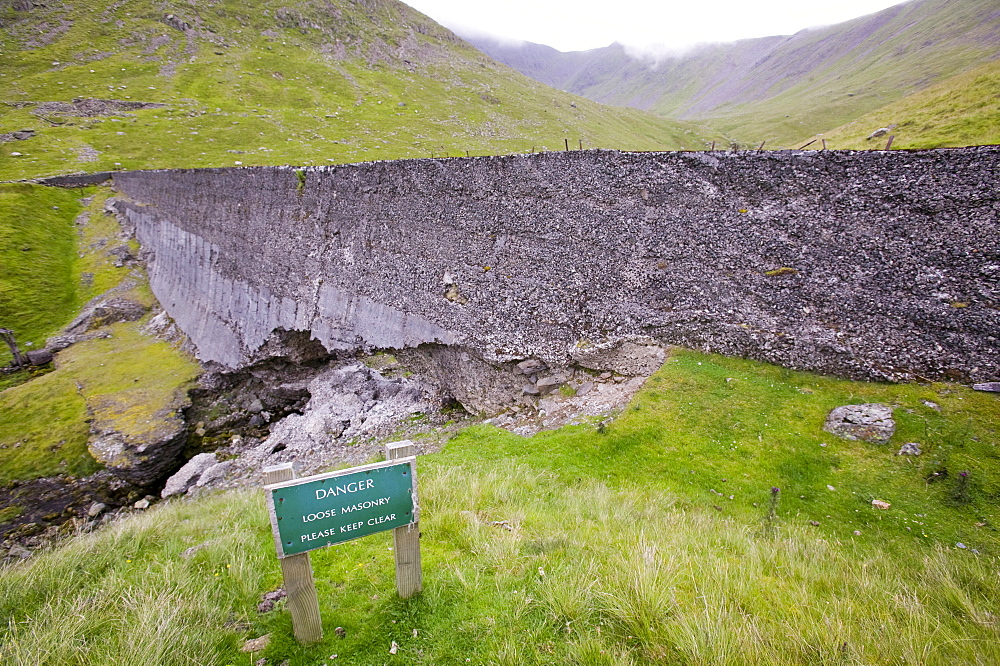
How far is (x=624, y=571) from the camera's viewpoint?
16.4ft

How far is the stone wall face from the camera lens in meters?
11.8

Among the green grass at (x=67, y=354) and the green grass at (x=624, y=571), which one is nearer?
the green grass at (x=624, y=571)

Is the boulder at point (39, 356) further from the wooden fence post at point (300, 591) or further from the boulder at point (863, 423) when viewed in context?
the boulder at point (863, 423)

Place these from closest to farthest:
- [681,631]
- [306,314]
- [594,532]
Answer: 1. [681,631]
2. [594,532]
3. [306,314]

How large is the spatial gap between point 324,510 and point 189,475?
17.9m

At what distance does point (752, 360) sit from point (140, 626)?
49.7 feet

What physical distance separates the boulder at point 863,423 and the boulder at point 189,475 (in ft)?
73.1

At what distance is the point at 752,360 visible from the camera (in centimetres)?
1352

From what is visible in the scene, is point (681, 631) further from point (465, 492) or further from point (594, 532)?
point (465, 492)

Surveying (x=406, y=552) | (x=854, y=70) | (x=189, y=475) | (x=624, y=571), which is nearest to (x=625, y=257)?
(x=624, y=571)

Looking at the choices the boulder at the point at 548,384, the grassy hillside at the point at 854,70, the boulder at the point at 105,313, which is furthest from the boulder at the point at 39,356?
the grassy hillside at the point at 854,70

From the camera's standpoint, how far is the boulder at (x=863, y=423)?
10.2 m

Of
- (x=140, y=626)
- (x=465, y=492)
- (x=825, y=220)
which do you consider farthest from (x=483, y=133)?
(x=140, y=626)

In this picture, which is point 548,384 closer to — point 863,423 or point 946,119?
point 863,423
